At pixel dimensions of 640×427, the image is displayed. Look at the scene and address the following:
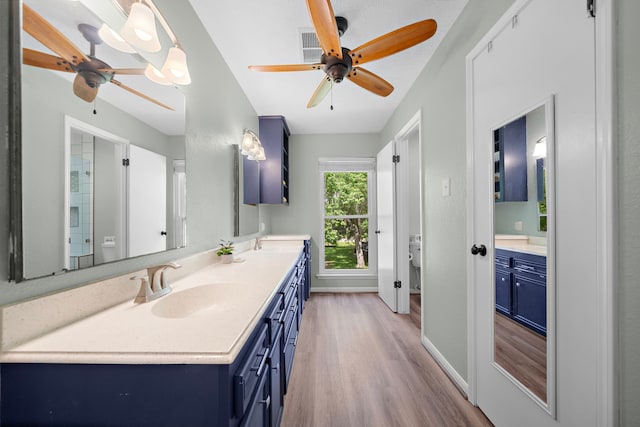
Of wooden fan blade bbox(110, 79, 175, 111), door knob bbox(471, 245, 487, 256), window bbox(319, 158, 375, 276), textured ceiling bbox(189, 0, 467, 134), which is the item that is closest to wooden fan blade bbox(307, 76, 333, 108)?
textured ceiling bbox(189, 0, 467, 134)

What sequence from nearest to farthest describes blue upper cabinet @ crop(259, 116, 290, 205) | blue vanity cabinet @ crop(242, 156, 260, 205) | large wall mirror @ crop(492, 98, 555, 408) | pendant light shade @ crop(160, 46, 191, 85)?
large wall mirror @ crop(492, 98, 555, 408) < pendant light shade @ crop(160, 46, 191, 85) < blue vanity cabinet @ crop(242, 156, 260, 205) < blue upper cabinet @ crop(259, 116, 290, 205)

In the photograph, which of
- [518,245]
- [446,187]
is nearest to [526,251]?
[518,245]

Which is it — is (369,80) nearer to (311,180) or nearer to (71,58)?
(71,58)

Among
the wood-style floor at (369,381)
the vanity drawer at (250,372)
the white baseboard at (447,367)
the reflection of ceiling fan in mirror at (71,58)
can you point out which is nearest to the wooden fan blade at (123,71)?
the reflection of ceiling fan in mirror at (71,58)

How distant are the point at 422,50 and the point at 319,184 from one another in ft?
7.49

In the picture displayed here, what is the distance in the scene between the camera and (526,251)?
1181 mm

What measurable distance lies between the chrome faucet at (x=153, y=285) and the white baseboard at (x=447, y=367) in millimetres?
1884

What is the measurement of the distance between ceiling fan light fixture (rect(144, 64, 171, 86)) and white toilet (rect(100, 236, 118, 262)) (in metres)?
0.78

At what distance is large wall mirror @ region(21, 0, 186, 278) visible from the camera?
737mm

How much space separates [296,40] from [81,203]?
5.72ft

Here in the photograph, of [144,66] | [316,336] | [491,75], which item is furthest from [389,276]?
[144,66]

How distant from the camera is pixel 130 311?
35.3 inches

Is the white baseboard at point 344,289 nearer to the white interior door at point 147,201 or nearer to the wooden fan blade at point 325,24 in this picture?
the white interior door at point 147,201

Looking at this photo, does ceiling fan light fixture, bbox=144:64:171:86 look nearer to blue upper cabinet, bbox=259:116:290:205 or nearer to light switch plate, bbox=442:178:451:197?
light switch plate, bbox=442:178:451:197
